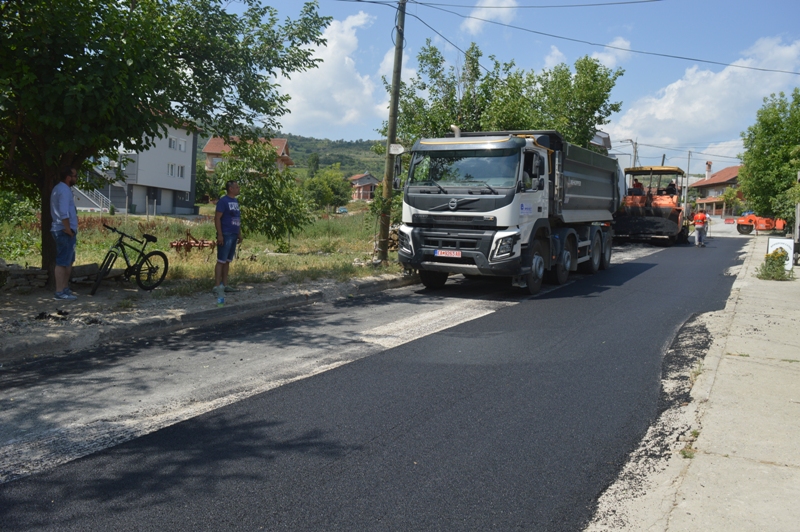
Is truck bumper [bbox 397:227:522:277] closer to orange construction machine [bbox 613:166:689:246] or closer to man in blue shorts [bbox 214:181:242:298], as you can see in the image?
man in blue shorts [bbox 214:181:242:298]

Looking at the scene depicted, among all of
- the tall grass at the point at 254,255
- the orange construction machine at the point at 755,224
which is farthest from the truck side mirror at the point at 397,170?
the orange construction machine at the point at 755,224

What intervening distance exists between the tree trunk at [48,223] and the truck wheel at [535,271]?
307 inches

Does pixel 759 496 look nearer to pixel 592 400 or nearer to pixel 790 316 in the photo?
→ pixel 592 400

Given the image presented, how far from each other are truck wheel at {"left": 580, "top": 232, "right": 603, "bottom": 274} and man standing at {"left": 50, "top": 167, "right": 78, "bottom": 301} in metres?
11.5

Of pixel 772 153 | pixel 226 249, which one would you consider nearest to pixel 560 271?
pixel 226 249

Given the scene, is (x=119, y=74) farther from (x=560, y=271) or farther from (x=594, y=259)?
(x=594, y=259)

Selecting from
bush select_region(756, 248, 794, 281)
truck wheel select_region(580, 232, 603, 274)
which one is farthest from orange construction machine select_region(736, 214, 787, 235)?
truck wheel select_region(580, 232, 603, 274)

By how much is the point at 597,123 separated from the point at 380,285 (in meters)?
17.7

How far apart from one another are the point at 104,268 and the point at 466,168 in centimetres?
623

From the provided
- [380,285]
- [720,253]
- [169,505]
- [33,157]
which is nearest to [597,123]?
[720,253]

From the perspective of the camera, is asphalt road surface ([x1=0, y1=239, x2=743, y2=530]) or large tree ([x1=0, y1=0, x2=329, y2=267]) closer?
asphalt road surface ([x1=0, y1=239, x2=743, y2=530])

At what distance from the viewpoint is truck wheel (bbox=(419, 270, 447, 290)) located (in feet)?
41.4

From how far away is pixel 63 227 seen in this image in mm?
8773

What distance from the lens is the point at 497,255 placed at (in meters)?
11.3
